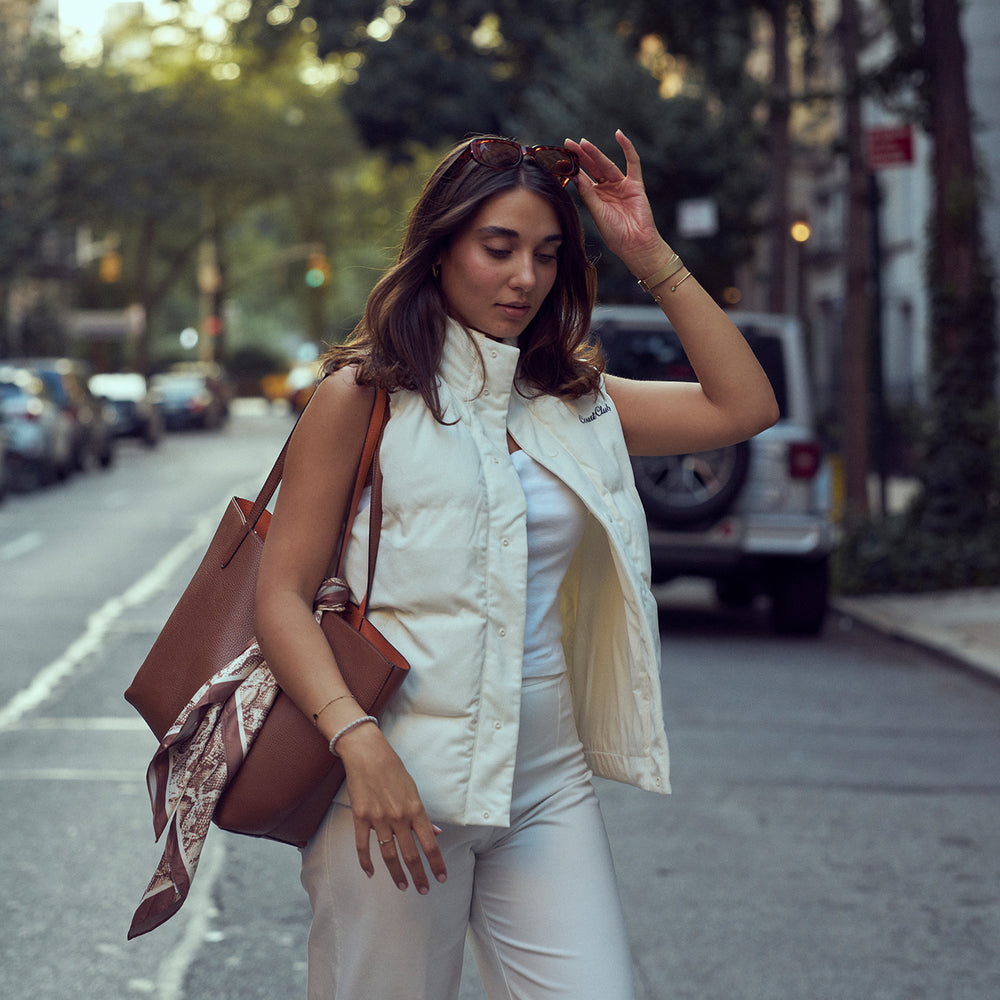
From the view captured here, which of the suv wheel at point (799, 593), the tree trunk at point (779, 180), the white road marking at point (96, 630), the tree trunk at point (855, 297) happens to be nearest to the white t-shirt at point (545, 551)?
the white road marking at point (96, 630)

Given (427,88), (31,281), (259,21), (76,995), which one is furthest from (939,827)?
(31,281)

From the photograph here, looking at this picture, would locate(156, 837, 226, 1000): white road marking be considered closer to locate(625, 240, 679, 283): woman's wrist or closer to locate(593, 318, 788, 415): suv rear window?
locate(625, 240, 679, 283): woman's wrist

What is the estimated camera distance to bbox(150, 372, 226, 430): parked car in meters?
45.8

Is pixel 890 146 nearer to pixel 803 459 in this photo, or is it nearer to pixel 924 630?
pixel 803 459

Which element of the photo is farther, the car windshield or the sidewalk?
the car windshield

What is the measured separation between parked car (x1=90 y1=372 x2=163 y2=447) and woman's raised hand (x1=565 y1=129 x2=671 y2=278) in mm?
36226

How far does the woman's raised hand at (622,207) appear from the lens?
271 cm

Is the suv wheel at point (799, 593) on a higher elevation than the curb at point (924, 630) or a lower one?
higher

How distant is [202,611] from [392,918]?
1.75 ft

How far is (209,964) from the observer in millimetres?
4535

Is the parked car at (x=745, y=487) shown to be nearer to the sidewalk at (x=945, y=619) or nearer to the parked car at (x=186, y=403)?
the sidewalk at (x=945, y=619)

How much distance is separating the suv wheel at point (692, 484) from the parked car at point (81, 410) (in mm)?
18373

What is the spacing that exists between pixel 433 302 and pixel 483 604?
0.48m

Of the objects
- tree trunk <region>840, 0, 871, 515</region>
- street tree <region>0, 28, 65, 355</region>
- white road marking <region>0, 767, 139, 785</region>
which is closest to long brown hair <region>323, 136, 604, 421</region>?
white road marking <region>0, 767, 139, 785</region>
